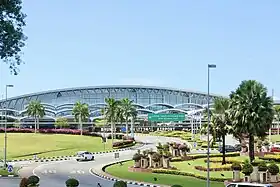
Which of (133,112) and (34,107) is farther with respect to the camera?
(34,107)

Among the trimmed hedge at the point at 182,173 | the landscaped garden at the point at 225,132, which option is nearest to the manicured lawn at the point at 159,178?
the landscaped garden at the point at 225,132

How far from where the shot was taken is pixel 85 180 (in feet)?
140

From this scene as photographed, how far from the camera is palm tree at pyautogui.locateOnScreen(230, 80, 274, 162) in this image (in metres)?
48.4

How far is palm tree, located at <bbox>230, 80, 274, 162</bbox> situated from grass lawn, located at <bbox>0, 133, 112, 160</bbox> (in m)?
36.5

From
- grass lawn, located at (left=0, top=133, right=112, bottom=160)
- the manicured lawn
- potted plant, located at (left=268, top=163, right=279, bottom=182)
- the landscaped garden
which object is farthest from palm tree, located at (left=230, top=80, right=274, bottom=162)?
grass lawn, located at (left=0, top=133, right=112, bottom=160)

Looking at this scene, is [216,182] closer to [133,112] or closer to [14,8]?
[14,8]

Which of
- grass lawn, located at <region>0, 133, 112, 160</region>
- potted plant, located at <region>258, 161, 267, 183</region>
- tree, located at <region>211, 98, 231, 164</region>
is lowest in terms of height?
grass lawn, located at <region>0, 133, 112, 160</region>

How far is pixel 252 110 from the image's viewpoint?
4878 centimetres

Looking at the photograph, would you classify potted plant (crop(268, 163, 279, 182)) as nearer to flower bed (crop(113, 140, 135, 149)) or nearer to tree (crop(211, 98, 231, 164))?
tree (crop(211, 98, 231, 164))

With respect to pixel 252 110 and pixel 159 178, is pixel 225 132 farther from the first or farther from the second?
pixel 159 178

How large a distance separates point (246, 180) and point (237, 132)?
14.5 m

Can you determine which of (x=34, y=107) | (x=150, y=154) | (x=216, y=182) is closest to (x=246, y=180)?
(x=216, y=182)

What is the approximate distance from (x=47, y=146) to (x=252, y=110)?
50676 mm

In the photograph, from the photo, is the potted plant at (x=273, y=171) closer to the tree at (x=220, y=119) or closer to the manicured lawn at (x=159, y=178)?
the manicured lawn at (x=159, y=178)
